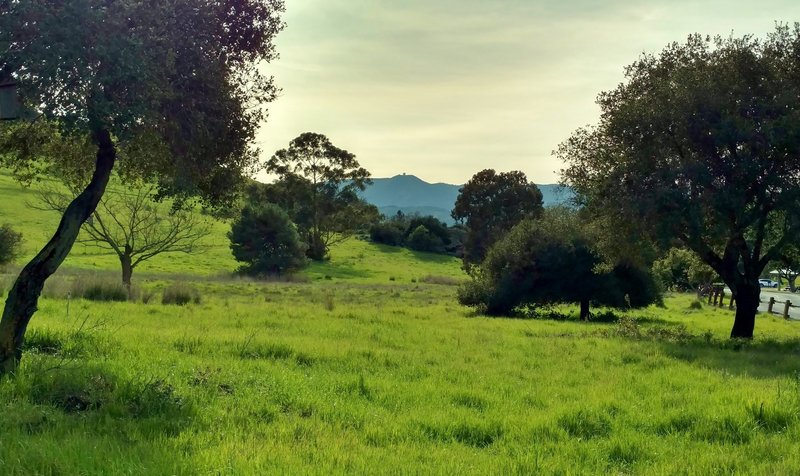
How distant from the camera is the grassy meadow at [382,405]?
5824mm

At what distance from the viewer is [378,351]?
12719mm

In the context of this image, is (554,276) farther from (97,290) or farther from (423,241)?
(423,241)

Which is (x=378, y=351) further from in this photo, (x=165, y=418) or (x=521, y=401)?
(x=165, y=418)

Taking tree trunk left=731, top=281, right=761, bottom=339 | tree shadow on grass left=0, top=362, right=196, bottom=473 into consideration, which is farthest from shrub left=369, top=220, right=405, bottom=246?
tree shadow on grass left=0, top=362, right=196, bottom=473

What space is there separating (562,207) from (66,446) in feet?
97.1

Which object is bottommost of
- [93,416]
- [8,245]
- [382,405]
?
[8,245]

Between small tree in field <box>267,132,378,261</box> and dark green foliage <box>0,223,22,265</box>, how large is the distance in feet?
109

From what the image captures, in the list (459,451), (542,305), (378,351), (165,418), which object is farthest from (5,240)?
(459,451)

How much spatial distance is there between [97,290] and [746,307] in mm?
24159

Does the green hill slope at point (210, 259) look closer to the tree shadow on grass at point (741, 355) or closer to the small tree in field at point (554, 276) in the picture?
the small tree in field at point (554, 276)

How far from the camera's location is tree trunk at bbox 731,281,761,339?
62.0ft

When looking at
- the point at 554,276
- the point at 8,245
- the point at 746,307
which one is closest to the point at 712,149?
the point at 746,307

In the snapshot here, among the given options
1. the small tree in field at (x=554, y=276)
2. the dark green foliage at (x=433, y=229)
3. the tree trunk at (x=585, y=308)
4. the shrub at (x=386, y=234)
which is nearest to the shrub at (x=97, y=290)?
the small tree in field at (x=554, y=276)

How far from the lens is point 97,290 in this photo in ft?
75.0
